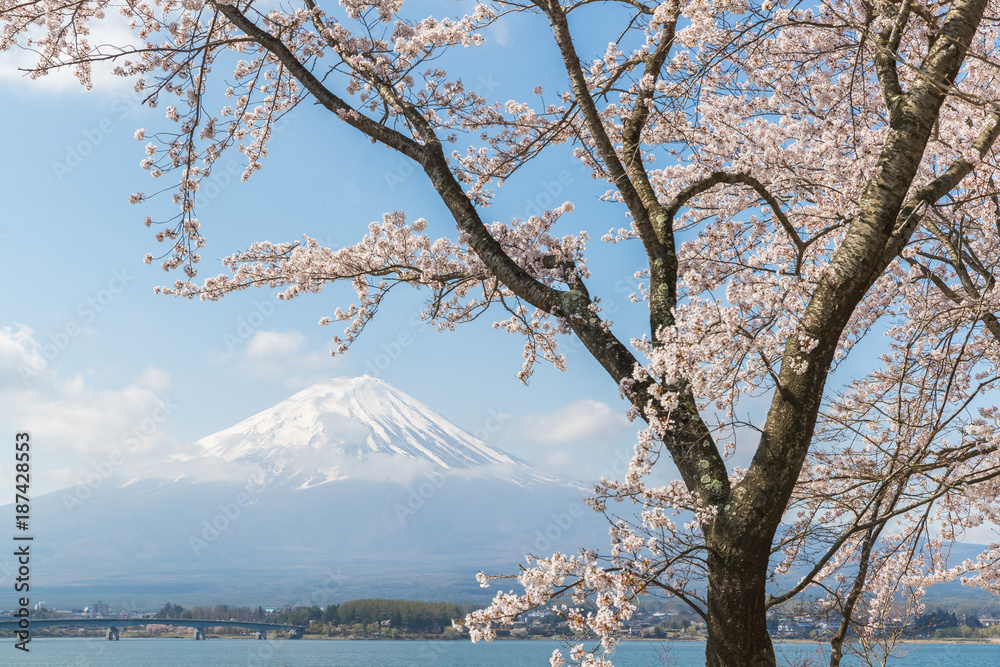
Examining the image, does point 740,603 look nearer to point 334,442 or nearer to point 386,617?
point 386,617

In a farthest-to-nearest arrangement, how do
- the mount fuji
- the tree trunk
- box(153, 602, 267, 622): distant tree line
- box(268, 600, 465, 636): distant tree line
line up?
the mount fuji < box(153, 602, 267, 622): distant tree line < box(268, 600, 465, 636): distant tree line < the tree trunk

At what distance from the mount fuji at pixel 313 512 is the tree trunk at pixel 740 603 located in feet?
Result: 393

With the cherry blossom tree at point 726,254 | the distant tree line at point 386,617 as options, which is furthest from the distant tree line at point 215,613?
the cherry blossom tree at point 726,254

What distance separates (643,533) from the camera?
2.69m

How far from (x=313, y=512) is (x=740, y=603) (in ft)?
577

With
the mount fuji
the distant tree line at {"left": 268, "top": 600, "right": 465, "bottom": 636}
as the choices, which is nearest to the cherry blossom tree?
the distant tree line at {"left": 268, "top": 600, "right": 465, "bottom": 636}

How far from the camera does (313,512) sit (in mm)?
166750

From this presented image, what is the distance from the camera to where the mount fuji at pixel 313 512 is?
5123 inches

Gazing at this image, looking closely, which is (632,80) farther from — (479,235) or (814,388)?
(814,388)

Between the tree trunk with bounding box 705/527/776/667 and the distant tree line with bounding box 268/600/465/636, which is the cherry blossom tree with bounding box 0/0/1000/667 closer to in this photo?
the tree trunk with bounding box 705/527/776/667

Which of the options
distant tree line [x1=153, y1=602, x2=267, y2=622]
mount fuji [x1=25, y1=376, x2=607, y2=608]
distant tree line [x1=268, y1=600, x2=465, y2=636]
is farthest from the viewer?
mount fuji [x1=25, y1=376, x2=607, y2=608]

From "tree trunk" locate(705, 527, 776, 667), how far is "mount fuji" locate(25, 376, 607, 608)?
119652 mm

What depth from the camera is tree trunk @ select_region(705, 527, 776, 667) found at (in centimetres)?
245

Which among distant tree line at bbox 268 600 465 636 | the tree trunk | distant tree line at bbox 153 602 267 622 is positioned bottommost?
distant tree line at bbox 153 602 267 622
